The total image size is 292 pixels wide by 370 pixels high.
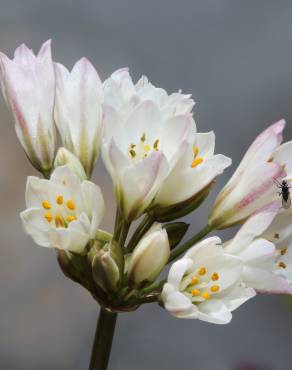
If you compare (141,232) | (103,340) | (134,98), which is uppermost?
(134,98)

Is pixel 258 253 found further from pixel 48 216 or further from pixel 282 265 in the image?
pixel 48 216

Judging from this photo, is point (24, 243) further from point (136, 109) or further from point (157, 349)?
point (136, 109)

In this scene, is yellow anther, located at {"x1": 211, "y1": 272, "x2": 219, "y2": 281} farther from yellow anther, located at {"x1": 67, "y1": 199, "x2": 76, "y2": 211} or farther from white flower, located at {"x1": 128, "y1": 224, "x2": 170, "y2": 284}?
yellow anther, located at {"x1": 67, "y1": 199, "x2": 76, "y2": 211}

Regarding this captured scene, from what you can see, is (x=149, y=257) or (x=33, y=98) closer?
(x=149, y=257)

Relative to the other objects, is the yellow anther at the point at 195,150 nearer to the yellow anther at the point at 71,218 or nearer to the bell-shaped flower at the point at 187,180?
the bell-shaped flower at the point at 187,180

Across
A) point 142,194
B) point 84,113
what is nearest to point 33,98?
point 84,113

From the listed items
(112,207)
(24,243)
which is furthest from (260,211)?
(24,243)

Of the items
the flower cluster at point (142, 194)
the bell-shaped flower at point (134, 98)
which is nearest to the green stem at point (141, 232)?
the flower cluster at point (142, 194)
